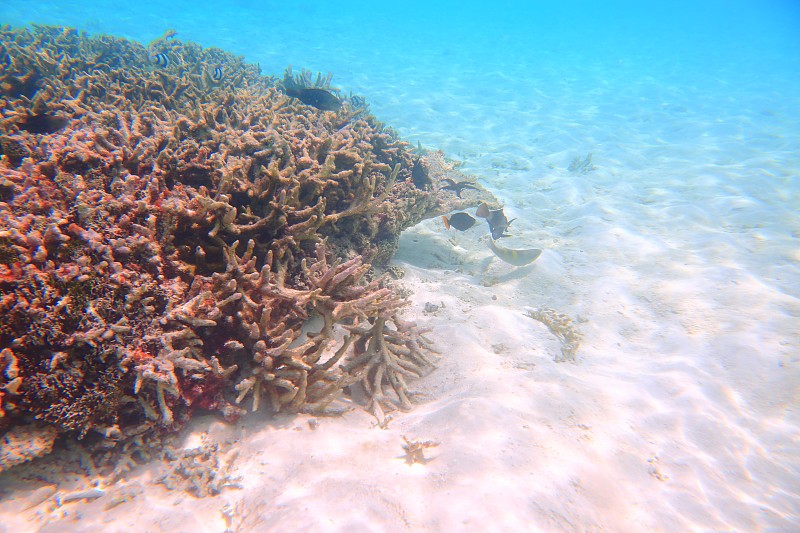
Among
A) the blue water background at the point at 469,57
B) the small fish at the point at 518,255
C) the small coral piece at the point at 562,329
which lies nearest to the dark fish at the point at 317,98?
the small fish at the point at 518,255

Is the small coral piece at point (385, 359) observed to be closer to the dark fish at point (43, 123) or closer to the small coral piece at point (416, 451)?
the small coral piece at point (416, 451)

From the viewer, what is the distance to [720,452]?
3.04 meters

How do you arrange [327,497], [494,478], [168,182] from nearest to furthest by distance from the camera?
1. [327,497]
2. [494,478]
3. [168,182]

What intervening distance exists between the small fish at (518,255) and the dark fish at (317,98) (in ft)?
11.7

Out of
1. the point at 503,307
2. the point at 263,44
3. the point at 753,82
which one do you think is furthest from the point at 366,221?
the point at 753,82

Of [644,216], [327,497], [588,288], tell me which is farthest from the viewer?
[644,216]

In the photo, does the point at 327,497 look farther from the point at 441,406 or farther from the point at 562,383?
the point at 562,383

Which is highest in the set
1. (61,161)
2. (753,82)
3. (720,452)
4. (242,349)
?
(753,82)

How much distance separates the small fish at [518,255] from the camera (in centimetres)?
634

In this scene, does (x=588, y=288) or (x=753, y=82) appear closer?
(x=588, y=288)

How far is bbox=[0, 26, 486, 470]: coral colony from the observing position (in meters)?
1.92

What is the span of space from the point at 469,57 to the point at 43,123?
39.3 m

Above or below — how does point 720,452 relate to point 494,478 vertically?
below

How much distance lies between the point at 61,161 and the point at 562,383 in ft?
14.9
